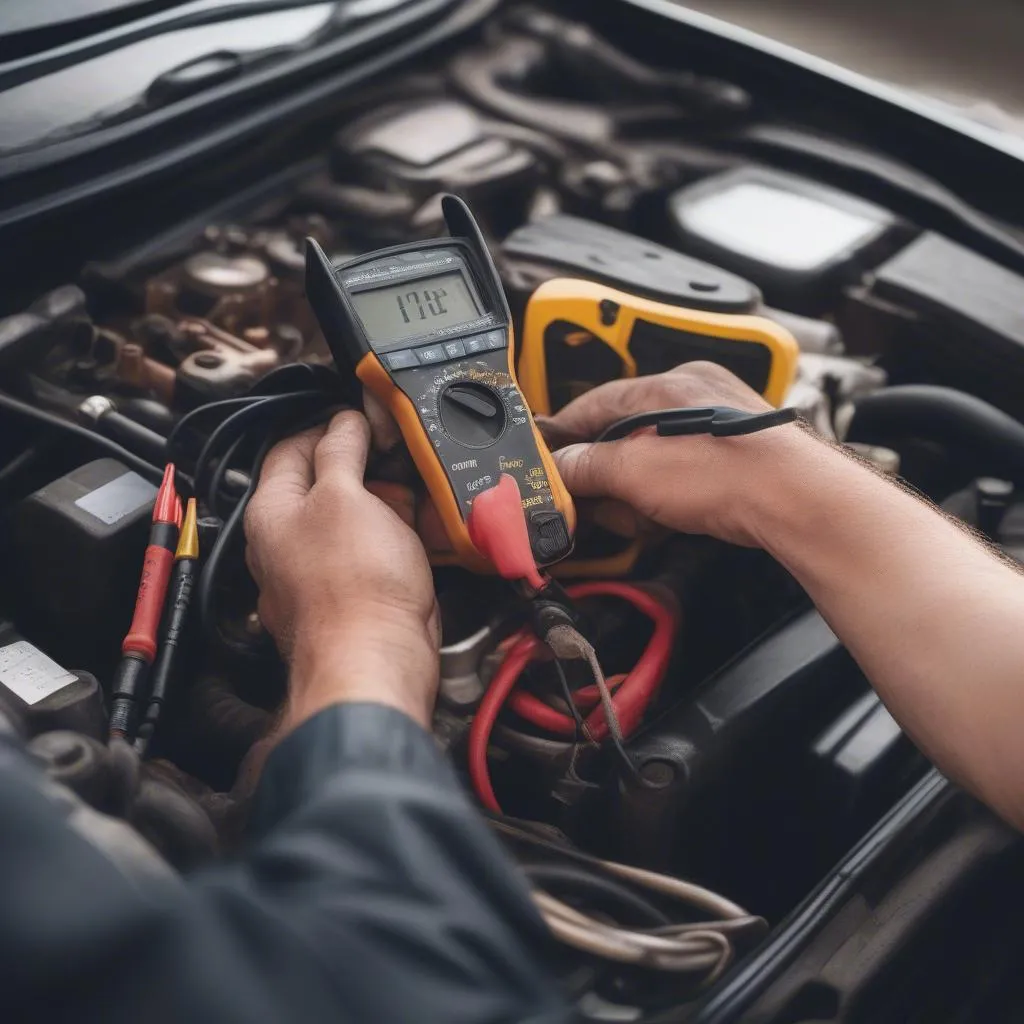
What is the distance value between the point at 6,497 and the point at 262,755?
1.16ft

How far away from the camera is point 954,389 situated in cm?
112

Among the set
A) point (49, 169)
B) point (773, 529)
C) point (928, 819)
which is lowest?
point (928, 819)

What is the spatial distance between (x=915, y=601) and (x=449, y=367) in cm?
36

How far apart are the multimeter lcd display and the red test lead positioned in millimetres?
181

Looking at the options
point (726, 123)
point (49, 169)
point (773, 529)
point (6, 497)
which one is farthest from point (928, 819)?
point (726, 123)

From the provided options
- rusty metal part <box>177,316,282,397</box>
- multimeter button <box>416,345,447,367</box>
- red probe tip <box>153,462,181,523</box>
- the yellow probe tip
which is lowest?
the yellow probe tip

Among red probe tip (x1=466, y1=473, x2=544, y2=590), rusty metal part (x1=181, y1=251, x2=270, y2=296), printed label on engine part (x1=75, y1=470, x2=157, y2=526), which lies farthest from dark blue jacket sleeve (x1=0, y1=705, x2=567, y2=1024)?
rusty metal part (x1=181, y1=251, x2=270, y2=296)

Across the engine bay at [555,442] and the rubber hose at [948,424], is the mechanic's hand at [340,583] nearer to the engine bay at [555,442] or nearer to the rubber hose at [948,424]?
the engine bay at [555,442]

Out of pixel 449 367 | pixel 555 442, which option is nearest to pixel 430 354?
pixel 449 367

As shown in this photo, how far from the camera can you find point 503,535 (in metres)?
0.75

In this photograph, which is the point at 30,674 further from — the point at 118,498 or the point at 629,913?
the point at 629,913

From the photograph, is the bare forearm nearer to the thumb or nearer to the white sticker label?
the thumb

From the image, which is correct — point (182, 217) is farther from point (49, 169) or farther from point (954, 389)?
point (954, 389)

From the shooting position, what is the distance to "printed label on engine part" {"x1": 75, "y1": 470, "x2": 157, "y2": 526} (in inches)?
31.2
